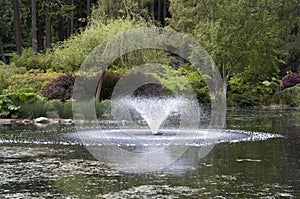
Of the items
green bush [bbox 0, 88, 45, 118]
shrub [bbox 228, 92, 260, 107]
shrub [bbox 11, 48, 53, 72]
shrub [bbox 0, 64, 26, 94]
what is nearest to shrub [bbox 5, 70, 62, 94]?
shrub [bbox 0, 64, 26, 94]

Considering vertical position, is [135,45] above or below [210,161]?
above

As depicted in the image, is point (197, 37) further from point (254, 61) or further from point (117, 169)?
point (117, 169)

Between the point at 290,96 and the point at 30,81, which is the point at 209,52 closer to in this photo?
the point at 290,96

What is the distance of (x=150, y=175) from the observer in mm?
9836

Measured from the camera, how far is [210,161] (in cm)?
1141

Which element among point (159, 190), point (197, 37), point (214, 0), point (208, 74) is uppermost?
point (214, 0)

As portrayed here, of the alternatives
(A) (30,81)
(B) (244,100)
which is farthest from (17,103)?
(B) (244,100)

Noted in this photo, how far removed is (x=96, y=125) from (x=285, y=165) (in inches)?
396

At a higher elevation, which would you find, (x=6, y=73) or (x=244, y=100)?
(x=6, y=73)

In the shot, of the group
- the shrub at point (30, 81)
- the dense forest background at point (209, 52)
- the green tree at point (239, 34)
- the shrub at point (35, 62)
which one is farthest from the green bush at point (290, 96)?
the shrub at point (30, 81)

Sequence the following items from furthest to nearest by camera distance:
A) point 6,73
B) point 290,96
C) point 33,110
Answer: point 290,96 < point 6,73 < point 33,110

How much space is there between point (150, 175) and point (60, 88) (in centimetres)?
1555

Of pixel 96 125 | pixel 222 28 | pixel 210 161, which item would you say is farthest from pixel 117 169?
pixel 222 28

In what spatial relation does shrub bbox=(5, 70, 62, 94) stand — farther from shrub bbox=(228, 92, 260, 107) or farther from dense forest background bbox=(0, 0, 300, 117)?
shrub bbox=(228, 92, 260, 107)
